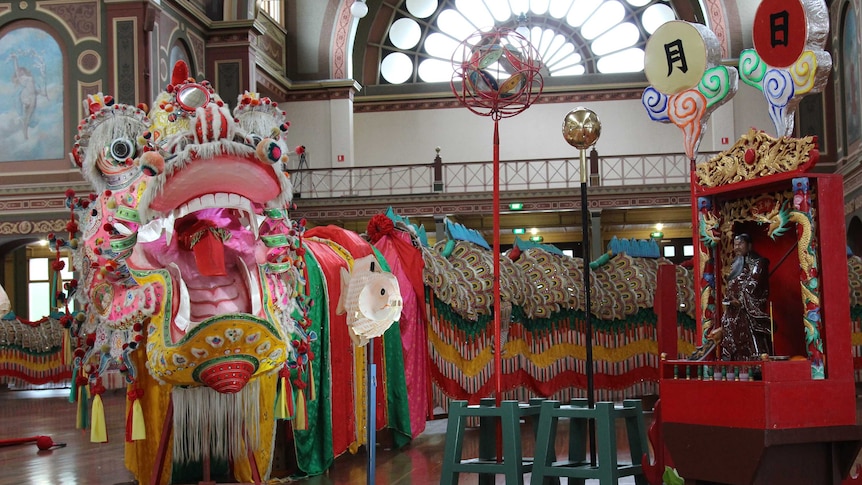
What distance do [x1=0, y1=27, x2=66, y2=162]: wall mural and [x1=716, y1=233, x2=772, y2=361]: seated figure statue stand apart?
12.1 m

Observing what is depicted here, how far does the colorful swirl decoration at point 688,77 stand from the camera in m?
4.73

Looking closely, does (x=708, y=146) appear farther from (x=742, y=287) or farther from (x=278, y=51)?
(x=742, y=287)

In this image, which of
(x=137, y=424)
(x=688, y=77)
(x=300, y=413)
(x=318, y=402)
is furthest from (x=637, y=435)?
(x=137, y=424)

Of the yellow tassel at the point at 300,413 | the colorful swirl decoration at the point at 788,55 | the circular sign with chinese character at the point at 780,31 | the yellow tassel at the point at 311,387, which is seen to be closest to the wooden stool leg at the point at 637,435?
the colorful swirl decoration at the point at 788,55

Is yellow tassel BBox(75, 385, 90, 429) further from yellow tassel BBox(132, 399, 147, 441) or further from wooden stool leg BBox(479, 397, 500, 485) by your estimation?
wooden stool leg BBox(479, 397, 500, 485)

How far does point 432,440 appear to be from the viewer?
23.6ft

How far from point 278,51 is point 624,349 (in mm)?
13768

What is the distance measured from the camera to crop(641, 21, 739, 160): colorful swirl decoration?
4.73 meters

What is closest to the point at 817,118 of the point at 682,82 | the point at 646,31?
the point at 646,31

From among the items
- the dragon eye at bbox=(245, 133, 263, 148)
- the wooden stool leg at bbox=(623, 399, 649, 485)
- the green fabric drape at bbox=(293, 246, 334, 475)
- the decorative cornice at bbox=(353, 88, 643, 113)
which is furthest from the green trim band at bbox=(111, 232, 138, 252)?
the decorative cornice at bbox=(353, 88, 643, 113)

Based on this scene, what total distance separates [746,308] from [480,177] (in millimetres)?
16855

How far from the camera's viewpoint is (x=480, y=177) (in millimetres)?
21141

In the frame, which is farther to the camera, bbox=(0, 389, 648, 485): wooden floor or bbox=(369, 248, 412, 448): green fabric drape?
bbox=(369, 248, 412, 448): green fabric drape

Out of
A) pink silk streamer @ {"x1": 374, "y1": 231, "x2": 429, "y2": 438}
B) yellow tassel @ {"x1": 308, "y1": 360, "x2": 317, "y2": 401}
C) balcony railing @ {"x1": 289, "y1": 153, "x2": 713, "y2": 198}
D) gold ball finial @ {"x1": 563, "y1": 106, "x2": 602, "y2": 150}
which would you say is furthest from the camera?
balcony railing @ {"x1": 289, "y1": 153, "x2": 713, "y2": 198}
